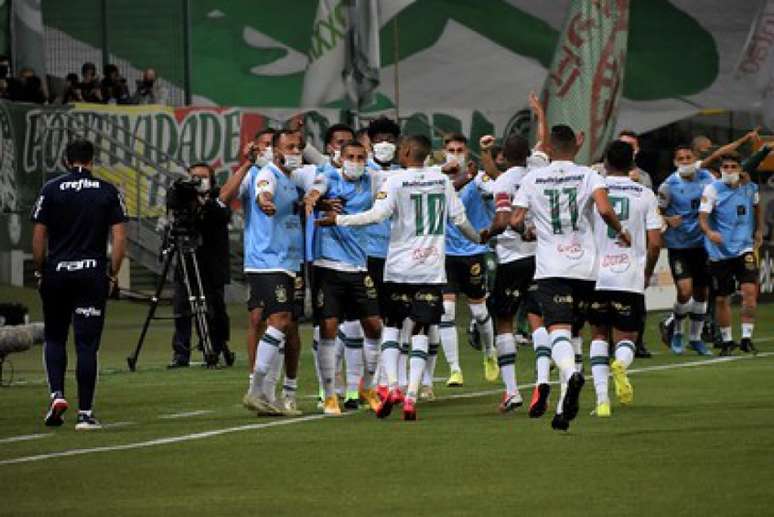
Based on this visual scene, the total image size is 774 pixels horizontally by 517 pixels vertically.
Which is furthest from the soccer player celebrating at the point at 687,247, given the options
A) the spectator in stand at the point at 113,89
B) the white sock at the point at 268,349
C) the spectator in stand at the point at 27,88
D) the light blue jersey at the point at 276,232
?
the spectator in stand at the point at 113,89

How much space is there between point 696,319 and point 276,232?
9230 mm

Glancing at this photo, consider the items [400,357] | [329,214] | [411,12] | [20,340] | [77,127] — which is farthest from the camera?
[411,12]

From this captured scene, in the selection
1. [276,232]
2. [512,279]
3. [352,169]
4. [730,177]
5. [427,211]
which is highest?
[730,177]

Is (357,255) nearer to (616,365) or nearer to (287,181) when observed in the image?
(287,181)

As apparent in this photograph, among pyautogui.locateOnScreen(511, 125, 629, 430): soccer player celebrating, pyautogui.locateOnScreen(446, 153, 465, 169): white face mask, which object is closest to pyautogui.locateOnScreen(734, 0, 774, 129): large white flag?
pyautogui.locateOnScreen(446, 153, 465, 169): white face mask

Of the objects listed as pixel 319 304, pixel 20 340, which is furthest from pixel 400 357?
pixel 20 340

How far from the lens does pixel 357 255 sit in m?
19.2

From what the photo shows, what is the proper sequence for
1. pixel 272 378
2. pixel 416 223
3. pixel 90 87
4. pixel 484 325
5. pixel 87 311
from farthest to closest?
pixel 90 87 < pixel 484 325 < pixel 272 378 < pixel 416 223 < pixel 87 311

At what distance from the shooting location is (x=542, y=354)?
18891mm

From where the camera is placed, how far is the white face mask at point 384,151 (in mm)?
19438

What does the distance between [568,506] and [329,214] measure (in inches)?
240

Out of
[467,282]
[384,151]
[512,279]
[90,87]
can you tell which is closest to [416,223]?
[384,151]

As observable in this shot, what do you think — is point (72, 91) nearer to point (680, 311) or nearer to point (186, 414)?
point (680, 311)

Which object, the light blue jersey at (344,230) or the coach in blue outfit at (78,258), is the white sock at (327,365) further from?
the coach in blue outfit at (78,258)
